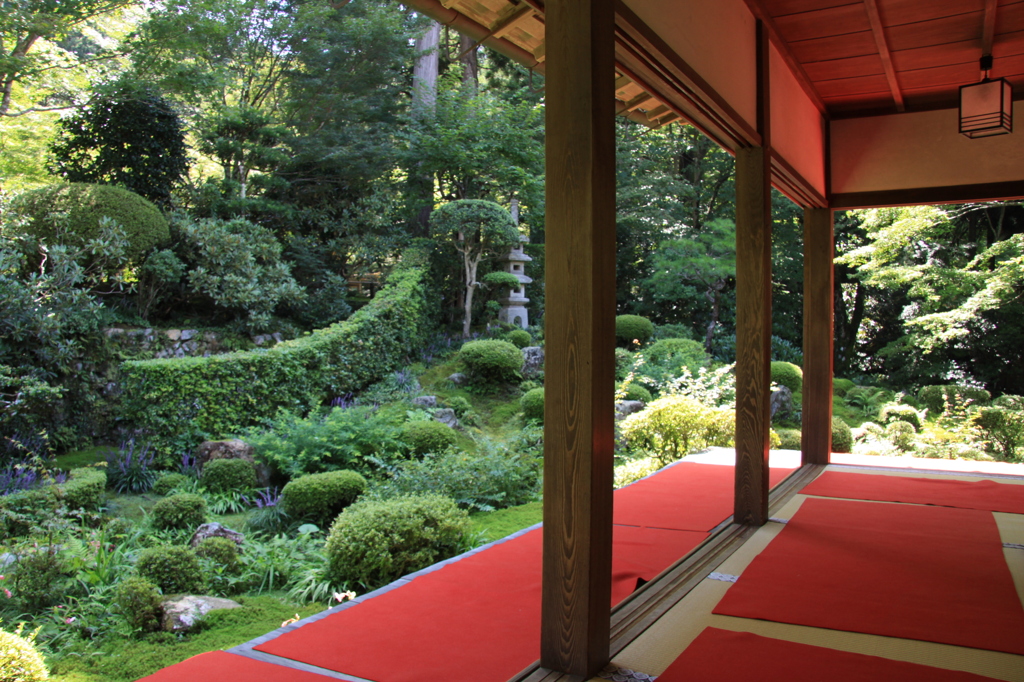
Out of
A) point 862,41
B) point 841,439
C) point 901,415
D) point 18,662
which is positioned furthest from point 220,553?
point 901,415

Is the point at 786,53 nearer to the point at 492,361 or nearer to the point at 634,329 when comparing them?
the point at 492,361

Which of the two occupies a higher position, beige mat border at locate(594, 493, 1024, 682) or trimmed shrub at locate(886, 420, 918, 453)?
beige mat border at locate(594, 493, 1024, 682)

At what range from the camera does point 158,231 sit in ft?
30.3

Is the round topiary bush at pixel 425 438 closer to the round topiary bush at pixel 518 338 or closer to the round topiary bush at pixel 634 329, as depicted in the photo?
the round topiary bush at pixel 518 338

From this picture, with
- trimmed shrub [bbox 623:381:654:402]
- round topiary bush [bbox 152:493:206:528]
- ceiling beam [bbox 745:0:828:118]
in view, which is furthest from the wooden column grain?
trimmed shrub [bbox 623:381:654:402]

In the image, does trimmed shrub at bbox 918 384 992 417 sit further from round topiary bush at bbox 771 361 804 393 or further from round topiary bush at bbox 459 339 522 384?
round topiary bush at bbox 459 339 522 384

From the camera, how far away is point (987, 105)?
13.5 ft

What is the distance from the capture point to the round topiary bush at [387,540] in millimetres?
3842

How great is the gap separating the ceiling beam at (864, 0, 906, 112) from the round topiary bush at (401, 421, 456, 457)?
16.5ft

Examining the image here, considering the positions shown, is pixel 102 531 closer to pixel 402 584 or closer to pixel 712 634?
pixel 402 584

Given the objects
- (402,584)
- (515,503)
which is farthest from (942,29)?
(515,503)

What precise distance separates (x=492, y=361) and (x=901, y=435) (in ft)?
18.0

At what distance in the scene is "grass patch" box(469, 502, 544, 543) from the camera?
16.4 ft

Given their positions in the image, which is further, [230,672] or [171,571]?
[171,571]
